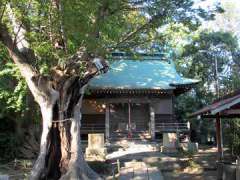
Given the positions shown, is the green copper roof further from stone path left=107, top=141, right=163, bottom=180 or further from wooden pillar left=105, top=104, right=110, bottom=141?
stone path left=107, top=141, right=163, bottom=180

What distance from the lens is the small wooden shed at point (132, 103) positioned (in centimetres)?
2508

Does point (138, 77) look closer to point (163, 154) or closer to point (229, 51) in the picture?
point (163, 154)

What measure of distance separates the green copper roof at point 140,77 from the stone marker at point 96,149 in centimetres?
541

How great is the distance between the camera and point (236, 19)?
47469 millimetres

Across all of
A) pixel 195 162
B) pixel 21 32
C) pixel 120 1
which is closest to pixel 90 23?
pixel 120 1

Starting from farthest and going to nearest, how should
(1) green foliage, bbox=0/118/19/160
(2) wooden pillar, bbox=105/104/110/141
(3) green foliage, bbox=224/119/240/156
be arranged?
(2) wooden pillar, bbox=105/104/110/141
(1) green foliage, bbox=0/118/19/160
(3) green foliage, bbox=224/119/240/156

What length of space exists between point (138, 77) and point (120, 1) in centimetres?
1504

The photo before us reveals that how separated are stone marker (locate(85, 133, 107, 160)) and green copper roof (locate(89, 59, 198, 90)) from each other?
541 cm

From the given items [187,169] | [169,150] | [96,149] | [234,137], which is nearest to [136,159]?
[96,149]

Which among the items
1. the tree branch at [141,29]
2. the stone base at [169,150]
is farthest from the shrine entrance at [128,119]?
the tree branch at [141,29]

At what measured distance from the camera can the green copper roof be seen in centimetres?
2511

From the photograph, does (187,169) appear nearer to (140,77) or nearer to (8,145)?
(8,145)

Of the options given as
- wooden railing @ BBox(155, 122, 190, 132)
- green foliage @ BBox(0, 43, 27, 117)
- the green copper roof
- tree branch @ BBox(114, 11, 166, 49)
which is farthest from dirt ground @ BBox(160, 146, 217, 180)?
the green copper roof

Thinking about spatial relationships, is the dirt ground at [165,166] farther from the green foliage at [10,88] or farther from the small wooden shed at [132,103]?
the small wooden shed at [132,103]
